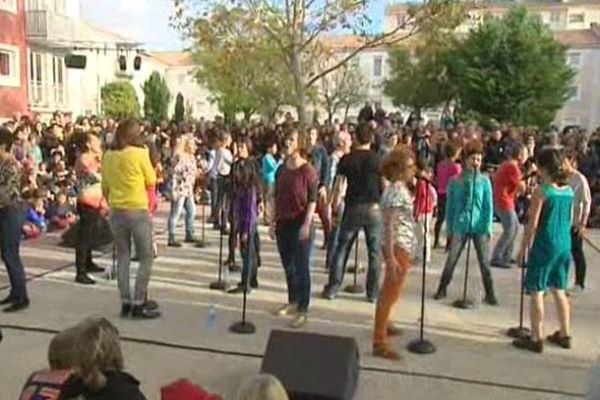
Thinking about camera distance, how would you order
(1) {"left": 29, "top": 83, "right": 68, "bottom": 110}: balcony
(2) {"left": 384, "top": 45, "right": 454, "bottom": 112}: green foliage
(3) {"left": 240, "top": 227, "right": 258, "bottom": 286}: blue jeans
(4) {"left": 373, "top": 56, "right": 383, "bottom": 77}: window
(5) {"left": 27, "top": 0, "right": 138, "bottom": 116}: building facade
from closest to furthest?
(3) {"left": 240, "top": 227, "right": 258, "bottom": 286}: blue jeans
(5) {"left": 27, "top": 0, "right": 138, "bottom": 116}: building facade
(1) {"left": 29, "top": 83, "right": 68, "bottom": 110}: balcony
(2) {"left": 384, "top": 45, "right": 454, "bottom": 112}: green foliage
(4) {"left": 373, "top": 56, "right": 383, "bottom": 77}: window

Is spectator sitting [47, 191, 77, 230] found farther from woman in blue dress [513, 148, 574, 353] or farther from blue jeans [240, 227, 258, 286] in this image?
woman in blue dress [513, 148, 574, 353]

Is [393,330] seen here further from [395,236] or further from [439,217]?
[439,217]

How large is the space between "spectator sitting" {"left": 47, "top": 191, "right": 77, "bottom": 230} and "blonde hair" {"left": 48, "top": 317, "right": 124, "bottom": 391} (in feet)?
26.8

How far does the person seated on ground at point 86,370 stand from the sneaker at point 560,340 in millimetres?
3964

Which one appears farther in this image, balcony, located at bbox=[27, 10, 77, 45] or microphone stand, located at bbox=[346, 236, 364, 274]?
balcony, located at bbox=[27, 10, 77, 45]

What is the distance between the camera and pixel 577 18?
255ft

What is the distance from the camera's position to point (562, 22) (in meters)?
77.6

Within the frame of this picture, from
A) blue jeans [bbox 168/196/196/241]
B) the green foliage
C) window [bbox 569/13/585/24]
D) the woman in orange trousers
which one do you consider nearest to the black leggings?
blue jeans [bbox 168/196/196/241]

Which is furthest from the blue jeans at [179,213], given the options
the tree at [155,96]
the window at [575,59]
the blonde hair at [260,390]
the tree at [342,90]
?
the window at [575,59]

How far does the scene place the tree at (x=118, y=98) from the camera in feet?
154

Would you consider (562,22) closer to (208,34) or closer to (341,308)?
(208,34)

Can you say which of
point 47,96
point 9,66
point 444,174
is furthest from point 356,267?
point 47,96

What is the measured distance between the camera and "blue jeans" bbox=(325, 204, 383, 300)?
20.5ft

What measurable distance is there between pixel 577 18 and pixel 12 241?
82527mm
